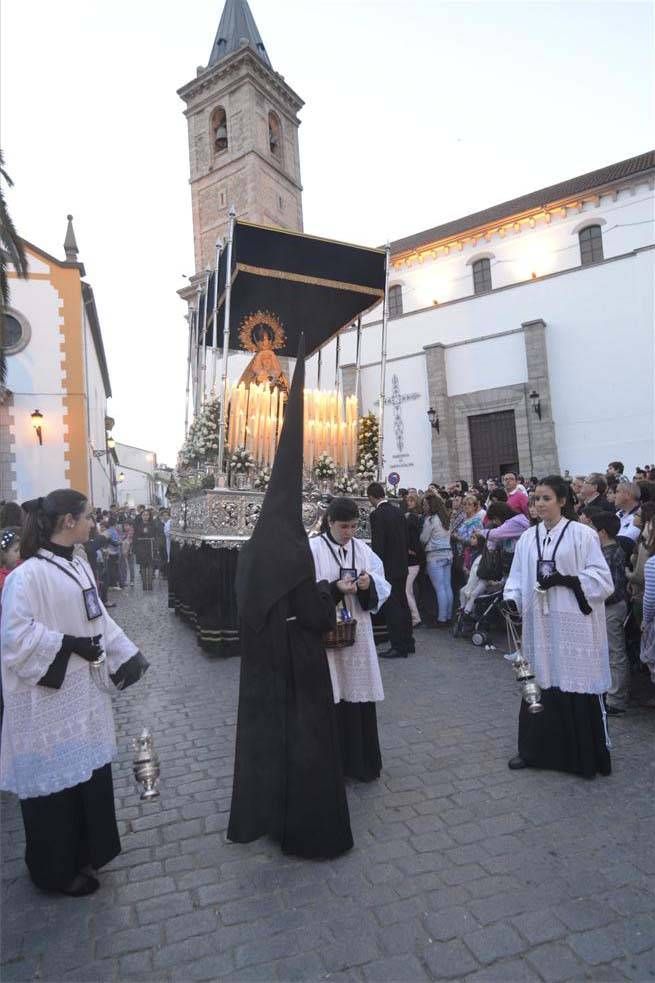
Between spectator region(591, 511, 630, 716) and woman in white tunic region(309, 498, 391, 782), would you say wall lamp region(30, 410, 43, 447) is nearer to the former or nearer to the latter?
woman in white tunic region(309, 498, 391, 782)

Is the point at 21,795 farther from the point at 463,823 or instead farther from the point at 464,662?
the point at 464,662

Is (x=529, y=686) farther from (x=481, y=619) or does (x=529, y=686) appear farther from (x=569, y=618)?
(x=481, y=619)

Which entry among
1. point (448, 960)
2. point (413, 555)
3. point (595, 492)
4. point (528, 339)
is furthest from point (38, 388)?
point (448, 960)

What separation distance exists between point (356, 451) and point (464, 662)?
12.1ft

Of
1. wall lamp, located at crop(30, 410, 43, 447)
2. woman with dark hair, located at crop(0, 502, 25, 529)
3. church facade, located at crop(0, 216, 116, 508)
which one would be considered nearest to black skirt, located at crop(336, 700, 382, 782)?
woman with dark hair, located at crop(0, 502, 25, 529)

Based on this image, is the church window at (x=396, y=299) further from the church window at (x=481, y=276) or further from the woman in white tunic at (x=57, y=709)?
the woman in white tunic at (x=57, y=709)

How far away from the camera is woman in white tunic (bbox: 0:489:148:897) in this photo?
296 cm

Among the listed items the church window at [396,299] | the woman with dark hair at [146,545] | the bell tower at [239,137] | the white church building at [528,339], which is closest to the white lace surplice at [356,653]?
the woman with dark hair at [146,545]

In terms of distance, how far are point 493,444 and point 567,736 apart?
20.6 metres

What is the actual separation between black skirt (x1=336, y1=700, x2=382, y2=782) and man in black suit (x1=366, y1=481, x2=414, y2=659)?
3.22m

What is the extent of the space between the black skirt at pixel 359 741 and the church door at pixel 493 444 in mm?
20203

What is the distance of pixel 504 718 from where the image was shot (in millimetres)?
5223

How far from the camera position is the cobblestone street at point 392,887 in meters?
2.50

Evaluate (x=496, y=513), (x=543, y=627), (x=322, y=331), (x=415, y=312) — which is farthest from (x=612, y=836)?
(x=415, y=312)
